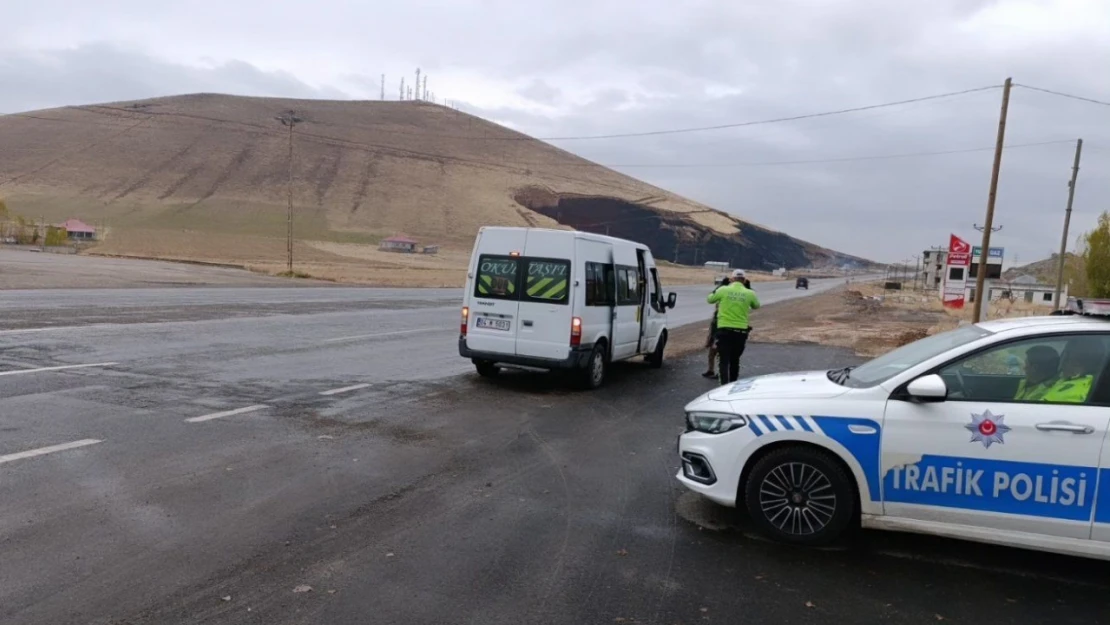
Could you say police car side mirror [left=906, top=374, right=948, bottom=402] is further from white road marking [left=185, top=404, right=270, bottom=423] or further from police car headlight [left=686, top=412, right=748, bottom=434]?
white road marking [left=185, top=404, right=270, bottom=423]

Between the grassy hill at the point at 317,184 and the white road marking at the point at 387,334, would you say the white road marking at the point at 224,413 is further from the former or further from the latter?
the grassy hill at the point at 317,184

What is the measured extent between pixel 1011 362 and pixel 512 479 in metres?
3.61

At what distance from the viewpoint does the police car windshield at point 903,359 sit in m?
5.19

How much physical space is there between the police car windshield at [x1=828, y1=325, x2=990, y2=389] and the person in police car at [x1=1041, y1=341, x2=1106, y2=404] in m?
0.49

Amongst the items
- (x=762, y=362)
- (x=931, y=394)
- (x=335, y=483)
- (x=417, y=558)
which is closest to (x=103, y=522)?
(x=335, y=483)

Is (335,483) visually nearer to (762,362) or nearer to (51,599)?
(51,599)

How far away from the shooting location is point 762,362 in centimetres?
1598

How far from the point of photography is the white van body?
36.0 feet

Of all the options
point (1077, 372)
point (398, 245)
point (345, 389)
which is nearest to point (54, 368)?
point (345, 389)

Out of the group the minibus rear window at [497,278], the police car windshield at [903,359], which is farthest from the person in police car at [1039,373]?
the minibus rear window at [497,278]

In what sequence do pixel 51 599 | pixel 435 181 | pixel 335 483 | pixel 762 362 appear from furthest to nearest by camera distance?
pixel 435 181, pixel 762 362, pixel 335 483, pixel 51 599

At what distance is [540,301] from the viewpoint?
11094 millimetres

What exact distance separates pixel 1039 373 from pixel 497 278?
7.51 metres

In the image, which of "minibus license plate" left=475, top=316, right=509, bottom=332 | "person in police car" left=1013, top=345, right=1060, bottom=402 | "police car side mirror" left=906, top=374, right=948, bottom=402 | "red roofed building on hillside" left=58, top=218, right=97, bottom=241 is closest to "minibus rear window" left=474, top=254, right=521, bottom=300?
"minibus license plate" left=475, top=316, right=509, bottom=332
